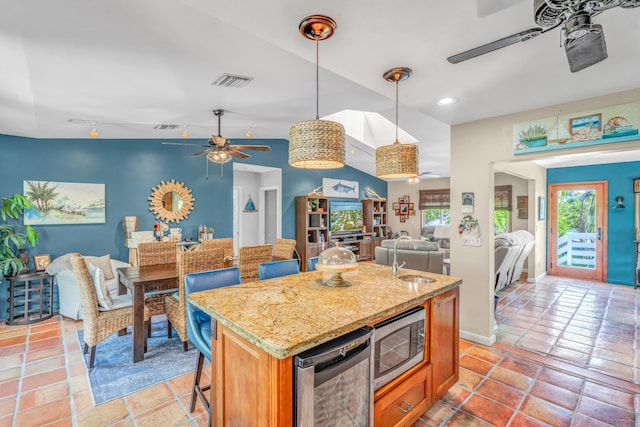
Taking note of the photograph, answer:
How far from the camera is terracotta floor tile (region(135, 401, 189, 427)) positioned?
2.06 meters

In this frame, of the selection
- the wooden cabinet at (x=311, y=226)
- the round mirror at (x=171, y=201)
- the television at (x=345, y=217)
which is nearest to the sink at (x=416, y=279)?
the round mirror at (x=171, y=201)

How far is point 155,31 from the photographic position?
2043mm

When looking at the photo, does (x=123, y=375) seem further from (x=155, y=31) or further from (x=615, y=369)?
(x=615, y=369)

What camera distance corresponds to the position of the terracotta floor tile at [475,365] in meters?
2.76

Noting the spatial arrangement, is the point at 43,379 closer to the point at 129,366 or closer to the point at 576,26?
the point at 129,366

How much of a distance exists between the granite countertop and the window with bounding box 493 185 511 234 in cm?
581

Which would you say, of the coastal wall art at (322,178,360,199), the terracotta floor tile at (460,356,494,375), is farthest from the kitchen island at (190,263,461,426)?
the coastal wall art at (322,178,360,199)

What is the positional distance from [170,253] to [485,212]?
3.87 meters

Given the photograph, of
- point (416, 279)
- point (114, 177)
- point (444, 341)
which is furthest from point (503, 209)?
point (114, 177)

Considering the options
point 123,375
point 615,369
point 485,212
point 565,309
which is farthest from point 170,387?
point 565,309

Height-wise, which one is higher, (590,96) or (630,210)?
(590,96)

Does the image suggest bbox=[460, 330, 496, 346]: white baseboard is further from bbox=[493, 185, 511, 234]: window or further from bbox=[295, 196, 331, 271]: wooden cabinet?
bbox=[493, 185, 511, 234]: window

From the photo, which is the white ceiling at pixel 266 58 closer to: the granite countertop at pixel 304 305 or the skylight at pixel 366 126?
the granite countertop at pixel 304 305

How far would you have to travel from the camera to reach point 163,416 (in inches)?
83.8
